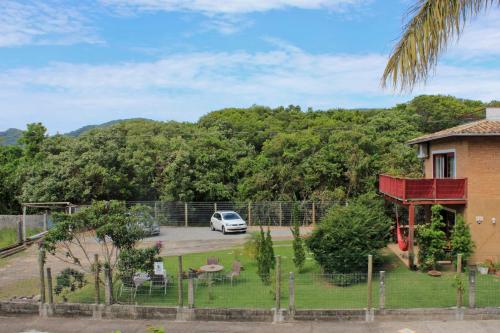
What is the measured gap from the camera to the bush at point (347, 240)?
15.2 metres

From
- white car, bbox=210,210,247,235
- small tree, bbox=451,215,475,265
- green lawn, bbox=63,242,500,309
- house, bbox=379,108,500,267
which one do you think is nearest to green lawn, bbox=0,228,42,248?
white car, bbox=210,210,247,235

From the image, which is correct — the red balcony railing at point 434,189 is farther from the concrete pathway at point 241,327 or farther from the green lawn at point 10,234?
the green lawn at point 10,234

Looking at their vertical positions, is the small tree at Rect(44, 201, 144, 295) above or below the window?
below

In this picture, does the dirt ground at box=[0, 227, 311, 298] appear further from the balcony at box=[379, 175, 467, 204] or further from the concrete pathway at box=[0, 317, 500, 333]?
the balcony at box=[379, 175, 467, 204]

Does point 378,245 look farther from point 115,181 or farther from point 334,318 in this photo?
point 115,181

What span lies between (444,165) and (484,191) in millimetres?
3176

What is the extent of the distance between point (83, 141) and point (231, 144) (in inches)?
412

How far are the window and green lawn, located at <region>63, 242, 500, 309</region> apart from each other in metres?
5.29

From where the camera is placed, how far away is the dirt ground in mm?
16016

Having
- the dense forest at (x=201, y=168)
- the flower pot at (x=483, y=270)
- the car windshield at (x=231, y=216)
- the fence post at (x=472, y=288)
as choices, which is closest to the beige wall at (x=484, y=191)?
the flower pot at (x=483, y=270)

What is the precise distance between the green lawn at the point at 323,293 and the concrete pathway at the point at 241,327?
1.13 meters

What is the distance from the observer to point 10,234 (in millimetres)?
25750

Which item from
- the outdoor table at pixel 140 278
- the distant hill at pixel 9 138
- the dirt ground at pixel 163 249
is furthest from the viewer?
the distant hill at pixel 9 138

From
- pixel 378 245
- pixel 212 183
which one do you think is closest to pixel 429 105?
pixel 212 183
